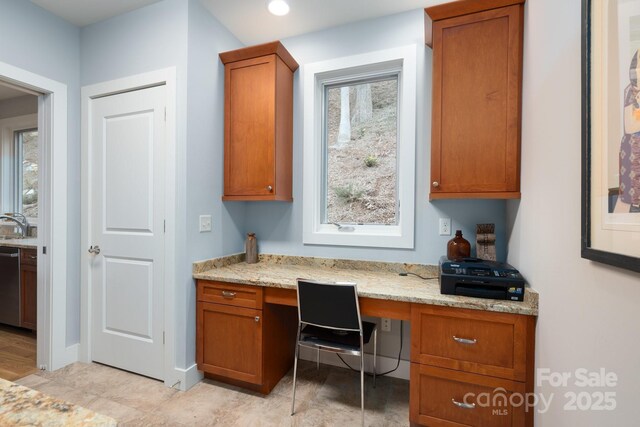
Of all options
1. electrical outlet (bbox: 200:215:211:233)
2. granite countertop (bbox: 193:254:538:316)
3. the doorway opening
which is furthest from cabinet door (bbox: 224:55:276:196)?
the doorway opening

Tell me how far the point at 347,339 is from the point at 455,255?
855 millimetres

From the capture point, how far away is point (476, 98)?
1658mm

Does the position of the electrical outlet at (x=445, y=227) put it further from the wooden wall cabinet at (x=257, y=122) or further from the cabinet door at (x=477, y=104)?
the wooden wall cabinet at (x=257, y=122)

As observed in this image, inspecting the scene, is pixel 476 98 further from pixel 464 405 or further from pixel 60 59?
pixel 60 59

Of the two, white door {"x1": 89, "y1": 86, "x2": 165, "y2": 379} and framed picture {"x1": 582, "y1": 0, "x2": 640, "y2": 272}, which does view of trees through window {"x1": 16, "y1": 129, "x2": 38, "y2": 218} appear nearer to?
white door {"x1": 89, "y1": 86, "x2": 165, "y2": 379}

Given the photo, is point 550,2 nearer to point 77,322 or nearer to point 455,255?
point 455,255

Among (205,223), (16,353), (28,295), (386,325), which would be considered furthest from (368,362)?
(28,295)

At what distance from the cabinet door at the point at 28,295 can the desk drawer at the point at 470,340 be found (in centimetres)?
343

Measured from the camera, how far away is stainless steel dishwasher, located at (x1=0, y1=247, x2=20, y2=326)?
2820 mm

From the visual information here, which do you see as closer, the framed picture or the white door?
the framed picture

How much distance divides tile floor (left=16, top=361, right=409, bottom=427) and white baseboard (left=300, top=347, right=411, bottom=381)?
0.06 m

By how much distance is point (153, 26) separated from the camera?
6.75 ft

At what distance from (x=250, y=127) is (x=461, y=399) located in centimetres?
213

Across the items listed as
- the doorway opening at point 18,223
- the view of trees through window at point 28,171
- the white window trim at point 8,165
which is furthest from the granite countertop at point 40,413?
the white window trim at point 8,165
